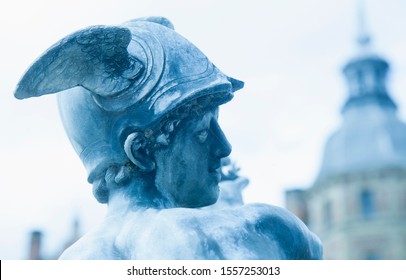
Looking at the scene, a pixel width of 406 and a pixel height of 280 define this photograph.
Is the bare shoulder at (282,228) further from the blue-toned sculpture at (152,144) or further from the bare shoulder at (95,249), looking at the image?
the bare shoulder at (95,249)

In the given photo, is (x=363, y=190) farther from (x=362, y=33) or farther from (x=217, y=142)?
(x=217, y=142)

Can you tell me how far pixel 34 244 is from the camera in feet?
132

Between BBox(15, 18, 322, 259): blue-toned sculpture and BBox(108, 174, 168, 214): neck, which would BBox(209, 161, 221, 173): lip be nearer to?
BBox(15, 18, 322, 259): blue-toned sculpture

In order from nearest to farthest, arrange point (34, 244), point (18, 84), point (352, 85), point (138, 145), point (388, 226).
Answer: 1. point (18, 84)
2. point (138, 145)
3. point (34, 244)
4. point (388, 226)
5. point (352, 85)

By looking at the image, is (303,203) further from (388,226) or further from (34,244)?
(34,244)

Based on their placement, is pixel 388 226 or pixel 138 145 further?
pixel 388 226

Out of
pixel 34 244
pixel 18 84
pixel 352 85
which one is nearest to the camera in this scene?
pixel 18 84

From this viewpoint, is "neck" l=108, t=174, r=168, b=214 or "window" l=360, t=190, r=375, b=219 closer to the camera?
"neck" l=108, t=174, r=168, b=214

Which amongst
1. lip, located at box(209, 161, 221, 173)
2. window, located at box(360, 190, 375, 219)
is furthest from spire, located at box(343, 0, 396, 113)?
lip, located at box(209, 161, 221, 173)

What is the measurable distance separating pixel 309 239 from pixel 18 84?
906 mm

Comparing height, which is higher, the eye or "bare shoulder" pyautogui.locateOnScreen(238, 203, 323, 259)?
the eye

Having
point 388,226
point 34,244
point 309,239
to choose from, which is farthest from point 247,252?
point 388,226

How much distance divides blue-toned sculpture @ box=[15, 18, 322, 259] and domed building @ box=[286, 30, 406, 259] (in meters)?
40.9

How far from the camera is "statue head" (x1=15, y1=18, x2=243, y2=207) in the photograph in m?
2.42
